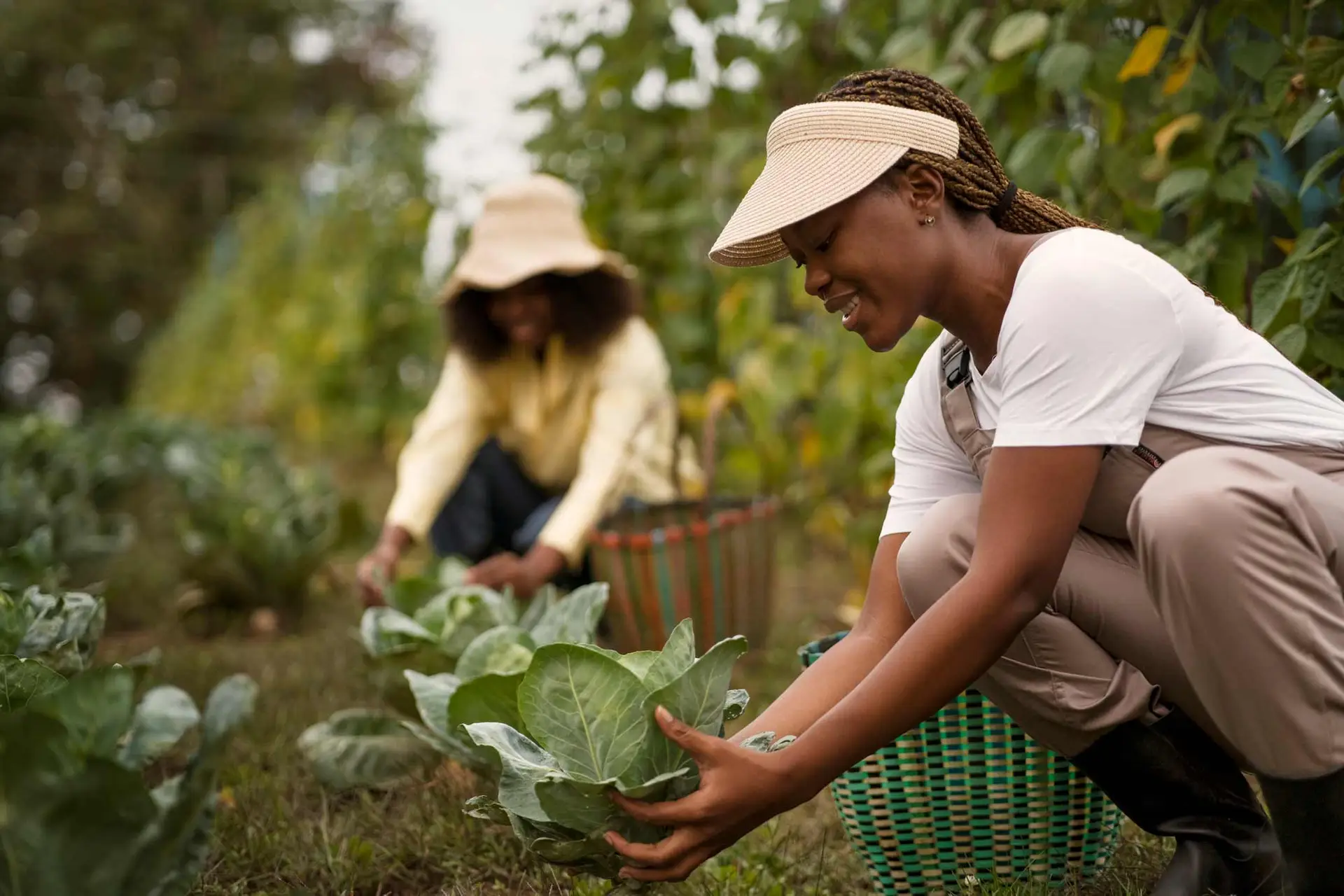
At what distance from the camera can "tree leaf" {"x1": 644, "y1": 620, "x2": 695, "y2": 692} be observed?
1.48 metres

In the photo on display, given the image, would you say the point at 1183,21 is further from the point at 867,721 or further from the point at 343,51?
the point at 343,51

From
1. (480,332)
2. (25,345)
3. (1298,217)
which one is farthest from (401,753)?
(25,345)

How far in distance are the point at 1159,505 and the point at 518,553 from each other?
226 cm

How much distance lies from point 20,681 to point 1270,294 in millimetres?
1868

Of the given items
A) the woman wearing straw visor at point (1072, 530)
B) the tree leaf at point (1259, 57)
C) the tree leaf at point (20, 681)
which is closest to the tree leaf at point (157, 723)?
the tree leaf at point (20, 681)

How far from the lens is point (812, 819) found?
205 cm

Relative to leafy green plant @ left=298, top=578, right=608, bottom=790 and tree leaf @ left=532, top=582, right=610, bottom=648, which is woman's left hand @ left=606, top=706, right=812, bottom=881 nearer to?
leafy green plant @ left=298, top=578, right=608, bottom=790

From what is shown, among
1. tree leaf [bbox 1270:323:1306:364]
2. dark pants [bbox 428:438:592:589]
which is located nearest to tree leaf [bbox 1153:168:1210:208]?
tree leaf [bbox 1270:323:1306:364]

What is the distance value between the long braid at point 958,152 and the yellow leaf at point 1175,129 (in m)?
0.69

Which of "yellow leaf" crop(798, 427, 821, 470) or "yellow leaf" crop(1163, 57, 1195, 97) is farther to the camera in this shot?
"yellow leaf" crop(798, 427, 821, 470)

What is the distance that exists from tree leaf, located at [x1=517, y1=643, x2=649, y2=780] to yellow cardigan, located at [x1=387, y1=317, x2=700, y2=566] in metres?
1.60

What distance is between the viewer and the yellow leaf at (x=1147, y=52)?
205 centimetres

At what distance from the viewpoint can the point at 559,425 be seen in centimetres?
347

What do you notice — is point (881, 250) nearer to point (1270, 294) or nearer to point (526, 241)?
point (1270, 294)
